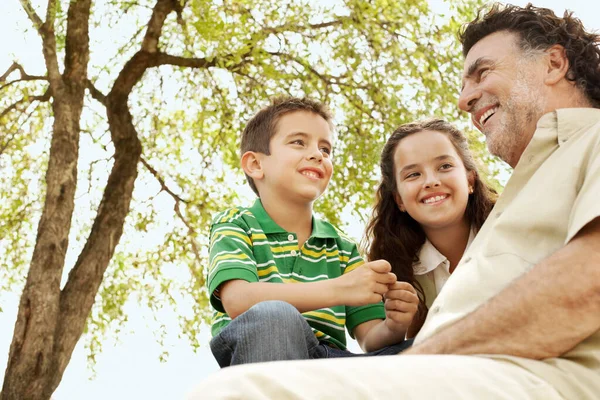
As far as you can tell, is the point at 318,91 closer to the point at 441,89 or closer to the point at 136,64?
the point at 441,89

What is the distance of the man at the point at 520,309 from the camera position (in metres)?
1.38

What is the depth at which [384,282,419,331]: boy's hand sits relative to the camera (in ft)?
8.76

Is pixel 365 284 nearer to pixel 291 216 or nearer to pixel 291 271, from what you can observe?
pixel 291 271

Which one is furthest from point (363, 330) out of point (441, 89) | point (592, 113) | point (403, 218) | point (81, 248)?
point (81, 248)

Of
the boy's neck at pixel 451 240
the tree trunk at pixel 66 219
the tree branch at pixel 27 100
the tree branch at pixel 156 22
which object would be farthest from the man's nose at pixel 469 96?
the tree branch at pixel 27 100

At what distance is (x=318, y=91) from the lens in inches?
280

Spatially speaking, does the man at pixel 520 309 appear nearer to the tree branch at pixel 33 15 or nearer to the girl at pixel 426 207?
the girl at pixel 426 207

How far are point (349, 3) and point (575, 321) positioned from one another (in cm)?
573

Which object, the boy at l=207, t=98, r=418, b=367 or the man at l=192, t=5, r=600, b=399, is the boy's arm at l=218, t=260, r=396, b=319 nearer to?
the boy at l=207, t=98, r=418, b=367

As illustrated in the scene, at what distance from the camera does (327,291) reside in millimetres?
2574

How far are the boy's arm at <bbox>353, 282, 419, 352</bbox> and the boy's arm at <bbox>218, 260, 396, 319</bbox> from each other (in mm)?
84

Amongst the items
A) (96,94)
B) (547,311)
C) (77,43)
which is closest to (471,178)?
(547,311)

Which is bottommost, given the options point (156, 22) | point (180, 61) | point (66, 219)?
point (66, 219)

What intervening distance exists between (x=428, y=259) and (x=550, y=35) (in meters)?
1.02
